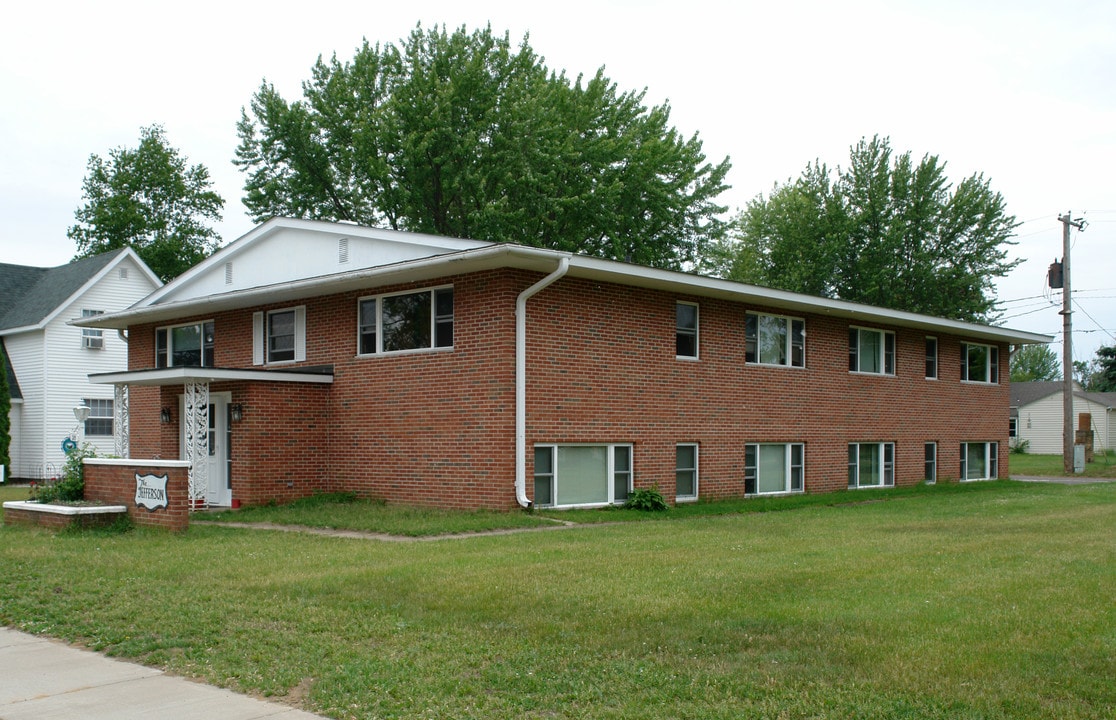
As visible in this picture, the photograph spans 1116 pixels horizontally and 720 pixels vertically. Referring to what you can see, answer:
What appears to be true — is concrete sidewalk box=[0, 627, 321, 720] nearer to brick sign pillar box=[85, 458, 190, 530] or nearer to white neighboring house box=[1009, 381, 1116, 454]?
brick sign pillar box=[85, 458, 190, 530]

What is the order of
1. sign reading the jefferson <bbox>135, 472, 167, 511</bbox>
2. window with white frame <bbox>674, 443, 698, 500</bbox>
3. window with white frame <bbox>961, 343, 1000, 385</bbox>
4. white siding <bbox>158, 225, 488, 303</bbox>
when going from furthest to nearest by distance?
window with white frame <bbox>961, 343, 1000, 385</bbox>, window with white frame <bbox>674, 443, 698, 500</bbox>, white siding <bbox>158, 225, 488, 303</bbox>, sign reading the jefferson <bbox>135, 472, 167, 511</bbox>

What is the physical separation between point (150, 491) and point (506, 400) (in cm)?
540

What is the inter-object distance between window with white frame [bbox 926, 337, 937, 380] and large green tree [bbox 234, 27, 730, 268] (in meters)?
13.2

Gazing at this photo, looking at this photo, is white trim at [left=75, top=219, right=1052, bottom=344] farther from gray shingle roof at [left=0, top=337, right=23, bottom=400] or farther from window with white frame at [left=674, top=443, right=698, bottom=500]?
gray shingle roof at [left=0, top=337, right=23, bottom=400]

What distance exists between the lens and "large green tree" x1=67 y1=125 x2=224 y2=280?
44312 millimetres

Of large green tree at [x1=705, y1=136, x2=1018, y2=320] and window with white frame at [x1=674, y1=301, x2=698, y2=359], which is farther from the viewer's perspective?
large green tree at [x1=705, y1=136, x2=1018, y2=320]

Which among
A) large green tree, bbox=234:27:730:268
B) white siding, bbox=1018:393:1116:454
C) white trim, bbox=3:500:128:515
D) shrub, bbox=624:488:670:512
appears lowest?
white siding, bbox=1018:393:1116:454

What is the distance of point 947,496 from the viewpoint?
21906 millimetres

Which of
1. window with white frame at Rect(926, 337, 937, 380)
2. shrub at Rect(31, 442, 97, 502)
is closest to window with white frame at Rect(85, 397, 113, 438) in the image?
shrub at Rect(31, 442, 97, 502)

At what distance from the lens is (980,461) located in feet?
92.4

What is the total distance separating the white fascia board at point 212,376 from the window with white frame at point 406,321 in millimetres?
1097

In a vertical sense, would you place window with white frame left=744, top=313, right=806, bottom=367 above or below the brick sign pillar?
above

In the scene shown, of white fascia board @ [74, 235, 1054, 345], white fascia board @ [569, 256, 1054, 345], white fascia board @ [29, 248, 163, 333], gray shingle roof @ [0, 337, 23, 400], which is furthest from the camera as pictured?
gray shingle roof @ [0, 337, 23, 400]

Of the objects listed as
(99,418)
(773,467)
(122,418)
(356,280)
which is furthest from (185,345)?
(773,467)
